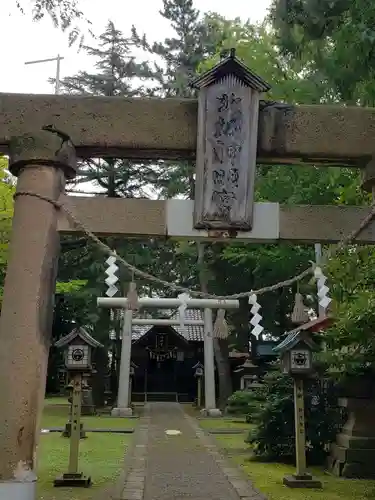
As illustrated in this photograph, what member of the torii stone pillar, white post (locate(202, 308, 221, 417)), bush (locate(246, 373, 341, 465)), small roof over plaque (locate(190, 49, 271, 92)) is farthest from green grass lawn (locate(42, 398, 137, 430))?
small roof over plaque (locate(190, 49, 271, 92))

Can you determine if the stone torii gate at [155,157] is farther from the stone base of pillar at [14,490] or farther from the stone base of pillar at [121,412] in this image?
the stone base of pillar at [121,412]

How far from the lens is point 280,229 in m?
5.58

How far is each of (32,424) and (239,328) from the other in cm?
2354

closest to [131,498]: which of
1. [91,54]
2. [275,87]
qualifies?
[275,87]

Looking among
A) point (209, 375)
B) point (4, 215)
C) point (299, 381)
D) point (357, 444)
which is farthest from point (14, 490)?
point (209, 375)

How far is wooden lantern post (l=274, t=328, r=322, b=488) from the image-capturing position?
319 inches

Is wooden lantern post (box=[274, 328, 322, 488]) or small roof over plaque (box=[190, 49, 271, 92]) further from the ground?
small roof over plaque (box=[190, 49, 271, 92])

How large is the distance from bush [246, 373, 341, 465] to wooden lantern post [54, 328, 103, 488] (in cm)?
324

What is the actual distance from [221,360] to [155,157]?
63.8 feet

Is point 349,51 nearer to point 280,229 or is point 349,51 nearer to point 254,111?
point 254,111

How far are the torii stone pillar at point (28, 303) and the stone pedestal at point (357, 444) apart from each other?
548 centimetres

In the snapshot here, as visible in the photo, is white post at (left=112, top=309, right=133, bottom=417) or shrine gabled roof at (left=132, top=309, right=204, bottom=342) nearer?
white post at (left=112, top=309, right=133, bottom=417)

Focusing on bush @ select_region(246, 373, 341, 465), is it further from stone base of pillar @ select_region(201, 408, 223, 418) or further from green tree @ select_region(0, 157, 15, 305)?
stone base of pillar @ select_region(201, 408, 223, 418)

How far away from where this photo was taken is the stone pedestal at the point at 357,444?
28.3 feet
